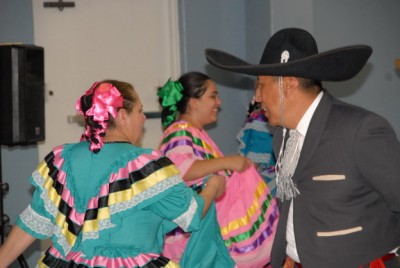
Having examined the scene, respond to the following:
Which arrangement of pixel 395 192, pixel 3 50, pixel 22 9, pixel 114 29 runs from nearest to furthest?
pixel 395 192 < pixel 3 50 < pixel 22 9 < pixel 114 29

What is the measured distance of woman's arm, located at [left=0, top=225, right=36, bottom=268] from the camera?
2.71m

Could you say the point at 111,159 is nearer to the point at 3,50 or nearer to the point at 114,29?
the point at 3,50

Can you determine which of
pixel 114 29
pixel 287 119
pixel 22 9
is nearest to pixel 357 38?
pixel 114 29

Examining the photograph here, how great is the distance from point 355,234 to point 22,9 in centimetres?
398

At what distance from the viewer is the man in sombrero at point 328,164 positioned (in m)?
2.24

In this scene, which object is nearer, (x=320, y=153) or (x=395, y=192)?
(x=395, y=192)

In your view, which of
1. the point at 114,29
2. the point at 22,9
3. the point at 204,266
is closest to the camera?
the point at 204,266

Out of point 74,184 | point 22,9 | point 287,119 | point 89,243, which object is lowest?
point 89,243

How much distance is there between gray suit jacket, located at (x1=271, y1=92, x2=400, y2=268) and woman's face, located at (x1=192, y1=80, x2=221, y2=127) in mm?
1782

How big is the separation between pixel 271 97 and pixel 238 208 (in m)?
1.65

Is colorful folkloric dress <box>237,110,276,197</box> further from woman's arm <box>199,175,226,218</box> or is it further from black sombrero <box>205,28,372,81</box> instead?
black sombrero <box>205,28,372,81</box>

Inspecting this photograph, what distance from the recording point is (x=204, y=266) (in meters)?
3.42

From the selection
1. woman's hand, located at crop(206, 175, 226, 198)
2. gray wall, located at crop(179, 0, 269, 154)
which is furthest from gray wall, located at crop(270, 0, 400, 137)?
woman's hand, located at crop(206, 175, 226, 198)

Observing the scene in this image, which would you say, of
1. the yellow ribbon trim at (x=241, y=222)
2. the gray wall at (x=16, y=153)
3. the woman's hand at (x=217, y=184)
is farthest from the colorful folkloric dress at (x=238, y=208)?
the gray wall at (x=16, y=153)
